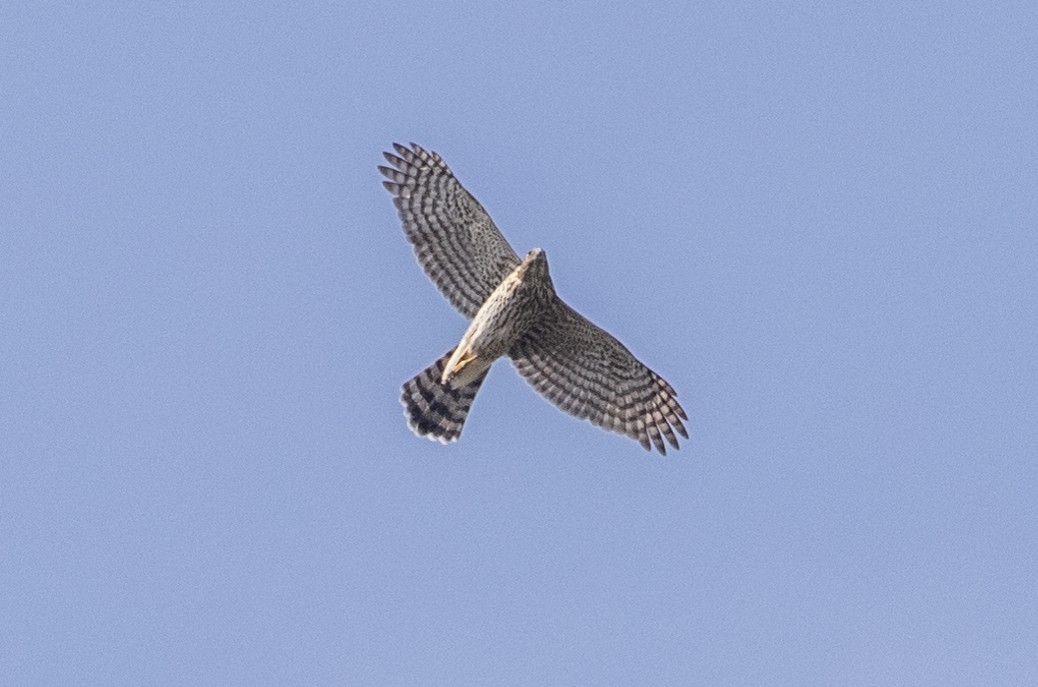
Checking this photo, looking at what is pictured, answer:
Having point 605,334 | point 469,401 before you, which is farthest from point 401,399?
point 605,334

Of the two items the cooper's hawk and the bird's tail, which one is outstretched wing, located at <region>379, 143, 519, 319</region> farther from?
the bird's tail

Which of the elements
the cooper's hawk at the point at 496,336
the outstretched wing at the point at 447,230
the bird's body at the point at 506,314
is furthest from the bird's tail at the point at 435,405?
the outstretched wing at the point at 447,230

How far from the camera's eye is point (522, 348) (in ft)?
81.1

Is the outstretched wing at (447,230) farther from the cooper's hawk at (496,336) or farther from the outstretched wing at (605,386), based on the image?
the outstretched wing at (605,386)

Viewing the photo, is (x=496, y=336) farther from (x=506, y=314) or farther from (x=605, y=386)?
(x=605, y=386)

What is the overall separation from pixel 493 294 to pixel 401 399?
1.89 metres

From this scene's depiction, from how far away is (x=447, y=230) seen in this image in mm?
24359

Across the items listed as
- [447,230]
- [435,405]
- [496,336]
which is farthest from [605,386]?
[447,230]

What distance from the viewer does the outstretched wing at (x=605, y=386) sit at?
2483 cm

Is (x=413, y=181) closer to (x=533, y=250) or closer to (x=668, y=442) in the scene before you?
(x=533, y=250)

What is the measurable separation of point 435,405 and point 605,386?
192cm

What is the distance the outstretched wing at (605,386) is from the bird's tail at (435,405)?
676mm

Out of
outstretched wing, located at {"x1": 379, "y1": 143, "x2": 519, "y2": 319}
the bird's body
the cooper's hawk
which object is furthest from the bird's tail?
outstretched wing, located at {"x1": 379, "y1": 143, "x2": 519, "y2": 319}

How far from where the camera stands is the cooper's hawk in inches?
947
